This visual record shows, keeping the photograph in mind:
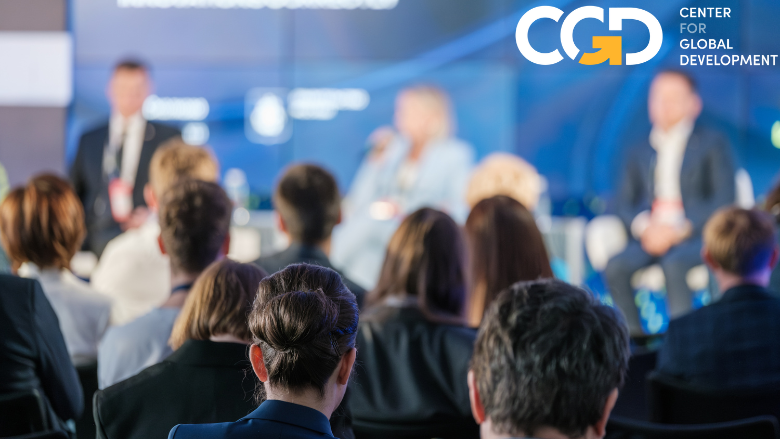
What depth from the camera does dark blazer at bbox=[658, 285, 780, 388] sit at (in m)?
2.45

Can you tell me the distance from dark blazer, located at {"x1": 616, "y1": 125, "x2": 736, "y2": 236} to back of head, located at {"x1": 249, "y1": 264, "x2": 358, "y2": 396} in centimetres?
449

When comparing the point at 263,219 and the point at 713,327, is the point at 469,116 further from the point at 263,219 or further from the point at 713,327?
the point at 713,327

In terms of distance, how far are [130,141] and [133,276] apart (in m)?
2.67

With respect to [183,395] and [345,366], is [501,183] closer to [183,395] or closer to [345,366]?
[183,395]

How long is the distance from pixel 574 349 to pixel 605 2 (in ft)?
4.69

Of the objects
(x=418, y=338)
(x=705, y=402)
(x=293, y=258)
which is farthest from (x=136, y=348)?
(x=705, y=402)

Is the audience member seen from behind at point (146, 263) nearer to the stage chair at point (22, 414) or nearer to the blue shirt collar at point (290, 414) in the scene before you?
the stage chair at point (22, 414)

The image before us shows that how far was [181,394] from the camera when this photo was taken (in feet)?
5.31

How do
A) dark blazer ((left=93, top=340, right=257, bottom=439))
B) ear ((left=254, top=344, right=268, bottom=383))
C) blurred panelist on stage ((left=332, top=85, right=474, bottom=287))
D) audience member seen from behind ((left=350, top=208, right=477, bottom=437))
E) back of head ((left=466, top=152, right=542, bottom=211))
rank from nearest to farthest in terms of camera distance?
ear ((left=254, top=344, right=268, bottom=383)), dark blazer ((left=93, top=340, right=257, bottom=439)), audience member seen from behind ((left=350, top=208, right=477, bottom=437)), back of head ((left=466, top=152, right=542, bottom=211)), blurred panelist on stage ((left=332, top=85, right=474, bottom=287))

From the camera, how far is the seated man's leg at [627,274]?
210 inches

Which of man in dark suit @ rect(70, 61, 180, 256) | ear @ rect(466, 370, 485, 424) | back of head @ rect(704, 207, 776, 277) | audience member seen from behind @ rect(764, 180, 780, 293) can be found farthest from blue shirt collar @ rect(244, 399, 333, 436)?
man in dark suit @ rect(70, 61, 180, 256)

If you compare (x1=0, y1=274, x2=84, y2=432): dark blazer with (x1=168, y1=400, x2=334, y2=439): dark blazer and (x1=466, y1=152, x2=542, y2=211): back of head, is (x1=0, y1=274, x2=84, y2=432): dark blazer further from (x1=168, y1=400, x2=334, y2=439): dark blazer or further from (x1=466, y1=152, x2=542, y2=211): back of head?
(x1=466, y1=152, x2=542, y2=211): back of head

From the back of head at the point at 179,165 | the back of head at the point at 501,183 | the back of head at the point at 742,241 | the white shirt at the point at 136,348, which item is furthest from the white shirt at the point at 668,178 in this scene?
the white shirt at the point at 136,348

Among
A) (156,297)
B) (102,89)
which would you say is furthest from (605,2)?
(102,89)
